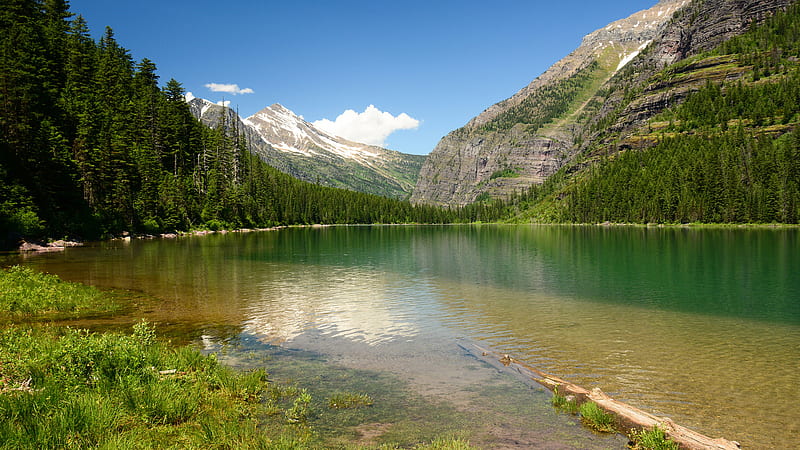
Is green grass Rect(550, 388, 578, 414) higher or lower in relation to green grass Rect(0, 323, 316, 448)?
lower

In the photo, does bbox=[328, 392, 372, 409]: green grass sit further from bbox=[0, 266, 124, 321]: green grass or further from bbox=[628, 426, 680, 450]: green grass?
bbox=[0, 266, 124, 321]: green grass

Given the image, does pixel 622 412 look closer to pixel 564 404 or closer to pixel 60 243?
pixel 564 404

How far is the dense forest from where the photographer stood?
58.4m

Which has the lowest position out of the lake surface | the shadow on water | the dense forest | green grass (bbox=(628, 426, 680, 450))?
the lake surface

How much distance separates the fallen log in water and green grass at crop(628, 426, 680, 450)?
0.64ft

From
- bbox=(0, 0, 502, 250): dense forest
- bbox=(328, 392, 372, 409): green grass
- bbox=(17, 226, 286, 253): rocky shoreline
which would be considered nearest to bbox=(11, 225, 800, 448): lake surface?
bbox=(328, 392, 372, 409): green grass

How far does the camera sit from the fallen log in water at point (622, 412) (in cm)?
934

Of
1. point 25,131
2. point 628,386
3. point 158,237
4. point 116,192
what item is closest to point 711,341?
point 628,386

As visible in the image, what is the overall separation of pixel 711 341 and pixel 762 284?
22.9m

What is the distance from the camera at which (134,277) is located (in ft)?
121

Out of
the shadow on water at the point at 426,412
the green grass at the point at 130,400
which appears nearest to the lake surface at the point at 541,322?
the shadow on water at the point at 426,412

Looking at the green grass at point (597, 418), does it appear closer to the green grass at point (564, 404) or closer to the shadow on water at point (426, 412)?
the shadow on water at point (426, 412)

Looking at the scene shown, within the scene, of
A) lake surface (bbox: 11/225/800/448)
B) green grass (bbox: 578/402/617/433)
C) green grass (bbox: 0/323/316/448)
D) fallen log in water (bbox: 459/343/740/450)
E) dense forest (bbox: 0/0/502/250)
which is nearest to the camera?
green grass (bbox: 0/323/316/448)

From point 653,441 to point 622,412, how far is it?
6.07 ft
